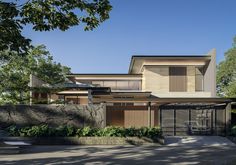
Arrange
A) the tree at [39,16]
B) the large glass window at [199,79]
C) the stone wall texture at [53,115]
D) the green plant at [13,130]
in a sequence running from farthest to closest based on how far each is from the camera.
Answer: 1. the large glass window at [199,79]
2. the stone wall texture at [53,115]
3. the green plant at [13,130]
4. the tree at [39,16]

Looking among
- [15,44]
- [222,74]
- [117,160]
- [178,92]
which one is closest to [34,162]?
[117,160]

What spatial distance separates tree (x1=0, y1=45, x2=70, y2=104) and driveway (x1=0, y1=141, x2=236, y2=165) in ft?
17.6

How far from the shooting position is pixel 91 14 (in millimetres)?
11203

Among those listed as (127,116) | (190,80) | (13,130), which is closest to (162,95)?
(190,80)

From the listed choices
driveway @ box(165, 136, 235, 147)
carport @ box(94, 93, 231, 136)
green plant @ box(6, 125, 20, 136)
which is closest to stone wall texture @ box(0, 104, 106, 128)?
green plant @ box(6, 125, 20, 136)

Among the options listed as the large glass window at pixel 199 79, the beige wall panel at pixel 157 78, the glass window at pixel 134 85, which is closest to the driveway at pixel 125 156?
the beige wall panel at pixel 157 78

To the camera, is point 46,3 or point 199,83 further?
point 199,83

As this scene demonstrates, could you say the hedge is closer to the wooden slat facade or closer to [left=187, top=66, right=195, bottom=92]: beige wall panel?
the wooden slat facade

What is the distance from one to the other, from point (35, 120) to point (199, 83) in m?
21.5

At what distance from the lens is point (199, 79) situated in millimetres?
41875

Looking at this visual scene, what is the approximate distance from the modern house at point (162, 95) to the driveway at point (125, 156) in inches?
315

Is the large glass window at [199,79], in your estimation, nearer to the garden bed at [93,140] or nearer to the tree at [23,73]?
the tree at [23,73]

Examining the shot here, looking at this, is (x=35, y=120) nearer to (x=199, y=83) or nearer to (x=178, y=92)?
(x=178, y=92)

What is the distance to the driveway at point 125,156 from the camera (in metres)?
15.1
